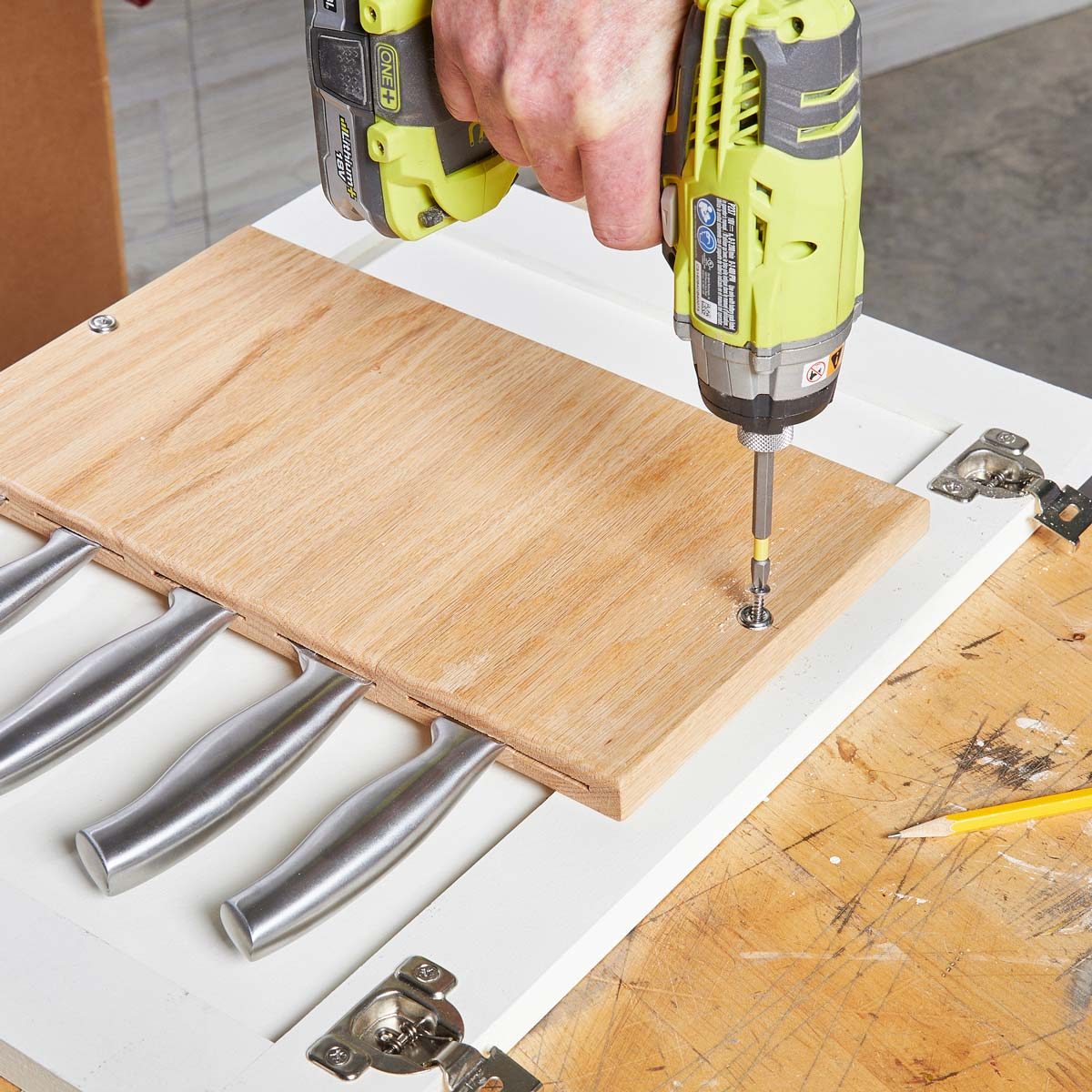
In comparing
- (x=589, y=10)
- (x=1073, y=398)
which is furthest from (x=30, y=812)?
(x=1073, y=398)

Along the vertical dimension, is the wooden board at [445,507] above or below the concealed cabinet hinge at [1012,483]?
above

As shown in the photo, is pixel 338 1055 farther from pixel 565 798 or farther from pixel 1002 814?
pixel 1002 814

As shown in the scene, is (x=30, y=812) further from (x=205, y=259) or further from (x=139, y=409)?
(x=205, y=259)

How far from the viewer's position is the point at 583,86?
3.22ft

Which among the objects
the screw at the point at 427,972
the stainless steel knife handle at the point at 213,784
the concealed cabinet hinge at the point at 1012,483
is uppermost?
the stainless steel knife handle at the point at 213,784

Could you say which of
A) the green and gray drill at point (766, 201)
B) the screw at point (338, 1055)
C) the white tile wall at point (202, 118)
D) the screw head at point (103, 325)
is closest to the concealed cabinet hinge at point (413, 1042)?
the screw at point (338, 1055)

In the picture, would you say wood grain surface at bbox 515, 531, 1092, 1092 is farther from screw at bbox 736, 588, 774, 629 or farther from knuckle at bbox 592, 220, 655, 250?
knuckle at bbox 592, 220, 655, 250

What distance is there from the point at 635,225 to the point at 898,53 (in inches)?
121

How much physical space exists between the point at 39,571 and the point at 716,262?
591 mm

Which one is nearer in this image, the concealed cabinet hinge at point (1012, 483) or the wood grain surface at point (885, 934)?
the wood grain surface at point (885, 934)

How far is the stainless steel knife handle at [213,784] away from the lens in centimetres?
101

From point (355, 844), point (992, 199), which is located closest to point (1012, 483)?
point (355, 844)

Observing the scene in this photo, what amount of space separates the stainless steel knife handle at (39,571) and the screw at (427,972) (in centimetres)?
45

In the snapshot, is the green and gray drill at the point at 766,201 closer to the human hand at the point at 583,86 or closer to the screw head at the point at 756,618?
the human hand at the point at 583,86
